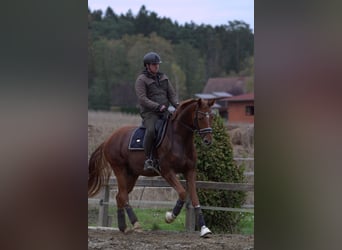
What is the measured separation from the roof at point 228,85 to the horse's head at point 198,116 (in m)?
0.61

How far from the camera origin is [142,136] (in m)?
3.81

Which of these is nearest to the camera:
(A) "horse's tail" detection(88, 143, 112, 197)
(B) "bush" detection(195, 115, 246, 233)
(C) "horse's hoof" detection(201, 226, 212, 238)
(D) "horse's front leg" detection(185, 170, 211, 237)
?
(C) "horse's hoof" detection(201, 226, 212, 238)

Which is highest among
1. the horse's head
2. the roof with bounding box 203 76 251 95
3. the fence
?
the roof with bounding box 203 76 251 95

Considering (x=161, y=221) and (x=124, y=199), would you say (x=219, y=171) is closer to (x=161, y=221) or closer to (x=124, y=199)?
(x=161, y=221)

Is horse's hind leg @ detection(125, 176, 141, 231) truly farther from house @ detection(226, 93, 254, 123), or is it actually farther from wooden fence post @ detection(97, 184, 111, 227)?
house @ detection(226, 93, 254, 123)

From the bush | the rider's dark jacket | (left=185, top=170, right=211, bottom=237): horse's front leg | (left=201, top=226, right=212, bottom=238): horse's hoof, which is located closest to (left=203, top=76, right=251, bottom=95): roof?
the bush

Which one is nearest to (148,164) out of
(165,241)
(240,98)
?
(165,241)

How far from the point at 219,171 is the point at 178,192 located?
0.36 meters

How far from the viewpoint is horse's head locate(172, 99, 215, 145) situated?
3539mm

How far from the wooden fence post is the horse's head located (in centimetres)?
87
